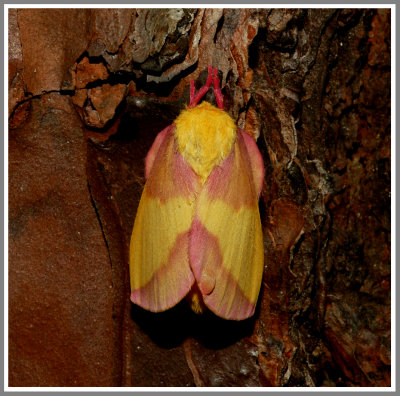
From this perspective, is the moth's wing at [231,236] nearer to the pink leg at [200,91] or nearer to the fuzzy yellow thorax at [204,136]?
the fuzzy yellow thorax at [204,136]

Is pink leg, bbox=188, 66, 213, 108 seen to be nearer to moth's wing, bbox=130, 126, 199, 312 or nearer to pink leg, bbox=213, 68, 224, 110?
pink leg, bbox=213, 68, 224, 110

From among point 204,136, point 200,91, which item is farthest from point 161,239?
point 200,91

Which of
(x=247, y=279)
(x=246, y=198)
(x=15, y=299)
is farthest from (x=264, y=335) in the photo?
(x=15, y=299)

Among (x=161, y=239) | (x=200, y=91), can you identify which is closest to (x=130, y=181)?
(x=161, y=239)

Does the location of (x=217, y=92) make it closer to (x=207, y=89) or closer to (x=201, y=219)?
(x=207, y=89)

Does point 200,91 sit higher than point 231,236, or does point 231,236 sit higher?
point 200,91

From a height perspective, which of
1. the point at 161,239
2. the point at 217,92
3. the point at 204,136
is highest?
the point at 217,92

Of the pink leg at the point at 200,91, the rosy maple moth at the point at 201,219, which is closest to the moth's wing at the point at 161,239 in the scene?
the rosy maple moth at the point at 201,219
